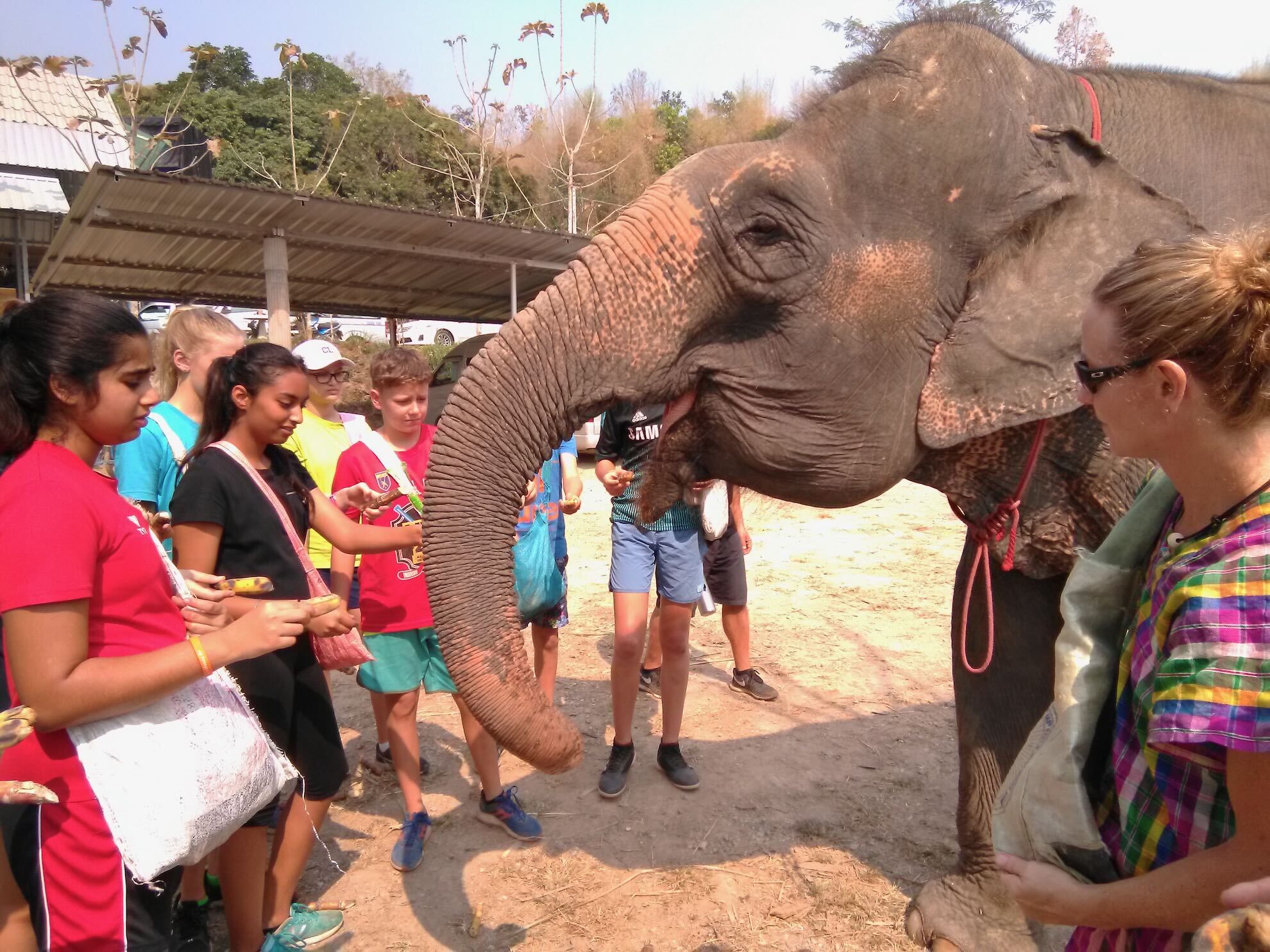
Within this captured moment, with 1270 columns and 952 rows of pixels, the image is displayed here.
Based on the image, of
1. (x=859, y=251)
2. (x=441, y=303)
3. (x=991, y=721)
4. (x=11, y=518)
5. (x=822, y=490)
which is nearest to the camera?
(x=11, y=518)

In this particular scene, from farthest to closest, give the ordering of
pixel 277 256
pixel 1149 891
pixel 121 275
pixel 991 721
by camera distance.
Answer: pixel 121 275 < pixel 277 256 < pixel 991 721 < pixel 1149 891

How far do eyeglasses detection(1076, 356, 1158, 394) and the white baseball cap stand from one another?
3.75 m

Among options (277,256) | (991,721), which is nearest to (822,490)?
(991,721)

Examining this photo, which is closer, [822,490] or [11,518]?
[11,518]

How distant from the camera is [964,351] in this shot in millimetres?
2027

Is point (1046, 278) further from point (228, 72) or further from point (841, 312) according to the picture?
point (228, 72)

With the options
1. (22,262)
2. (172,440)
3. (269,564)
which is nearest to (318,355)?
(172,440)

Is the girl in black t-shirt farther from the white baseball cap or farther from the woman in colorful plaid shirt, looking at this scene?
the woman in colorful plaid shirt

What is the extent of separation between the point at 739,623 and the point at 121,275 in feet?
36.6

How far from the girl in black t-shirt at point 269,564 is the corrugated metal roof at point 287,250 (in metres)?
6.80

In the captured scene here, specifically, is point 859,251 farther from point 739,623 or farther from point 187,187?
point 187,187

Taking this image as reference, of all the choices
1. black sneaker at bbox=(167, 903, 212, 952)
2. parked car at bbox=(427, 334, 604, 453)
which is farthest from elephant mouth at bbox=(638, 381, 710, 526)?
parked car at bbox=(427, 334, 604, 453)

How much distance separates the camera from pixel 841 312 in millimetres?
2027

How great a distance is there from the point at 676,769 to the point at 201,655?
99.6 inches
